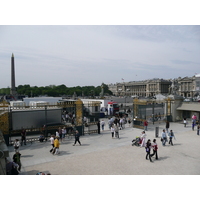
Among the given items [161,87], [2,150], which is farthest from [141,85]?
[2,150]

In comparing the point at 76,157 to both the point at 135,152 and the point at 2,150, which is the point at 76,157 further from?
the point at 2,150

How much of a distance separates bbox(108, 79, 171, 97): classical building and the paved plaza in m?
110

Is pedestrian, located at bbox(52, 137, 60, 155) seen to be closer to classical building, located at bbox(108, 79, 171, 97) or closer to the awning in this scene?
the awning

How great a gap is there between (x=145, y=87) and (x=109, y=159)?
138450mm

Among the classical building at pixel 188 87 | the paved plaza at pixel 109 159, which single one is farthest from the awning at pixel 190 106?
the classical building at pixel 188 87

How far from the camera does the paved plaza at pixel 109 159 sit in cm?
891

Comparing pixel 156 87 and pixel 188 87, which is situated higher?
pixel 156 87

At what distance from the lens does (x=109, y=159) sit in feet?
34.4

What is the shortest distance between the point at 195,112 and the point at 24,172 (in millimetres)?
20188

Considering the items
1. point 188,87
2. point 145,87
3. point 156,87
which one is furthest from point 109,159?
point 145,87

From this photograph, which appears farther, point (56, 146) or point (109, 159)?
point (56, 146)

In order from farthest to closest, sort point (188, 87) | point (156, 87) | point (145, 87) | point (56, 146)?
1. point (145, 87)
2. point (156, 87)
3. point (188, 87)
4. point (56, 146)

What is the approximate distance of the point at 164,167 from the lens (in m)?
9.28

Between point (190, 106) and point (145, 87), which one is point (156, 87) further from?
point (190, 106)
